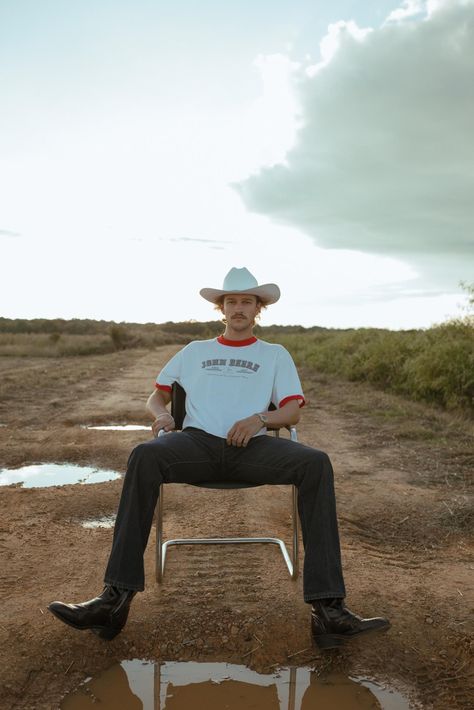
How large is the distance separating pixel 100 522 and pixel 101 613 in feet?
6.53

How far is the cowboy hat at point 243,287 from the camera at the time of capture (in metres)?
3.81

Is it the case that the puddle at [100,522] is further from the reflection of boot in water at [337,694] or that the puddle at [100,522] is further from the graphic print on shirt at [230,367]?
the reflection of boot in water at [337,694]

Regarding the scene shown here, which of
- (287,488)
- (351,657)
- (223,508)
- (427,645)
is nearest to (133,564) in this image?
(351,657)

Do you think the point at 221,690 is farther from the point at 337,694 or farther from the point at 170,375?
the point at 170,375

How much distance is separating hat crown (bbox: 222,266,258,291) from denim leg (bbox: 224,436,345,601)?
0.89 metres

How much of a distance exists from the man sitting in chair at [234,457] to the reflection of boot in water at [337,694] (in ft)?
0.48

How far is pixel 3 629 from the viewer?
3131 mm

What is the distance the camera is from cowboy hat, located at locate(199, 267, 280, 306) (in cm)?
381

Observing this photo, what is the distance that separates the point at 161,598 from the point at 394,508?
8.33 ft

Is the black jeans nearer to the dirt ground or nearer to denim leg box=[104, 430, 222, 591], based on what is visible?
denim leg box=[104, 430, 222, 591]

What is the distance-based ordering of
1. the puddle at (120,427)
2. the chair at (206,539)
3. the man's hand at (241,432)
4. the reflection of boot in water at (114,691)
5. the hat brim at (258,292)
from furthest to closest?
the puddle at (120,427), the hat brim at (258,292), the chair at (206,539), the man's hand at (241,432), the reflection of boot in water at (114,691)

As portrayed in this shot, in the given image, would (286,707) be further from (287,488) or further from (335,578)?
(287,488)

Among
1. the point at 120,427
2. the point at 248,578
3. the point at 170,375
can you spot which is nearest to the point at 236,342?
the point at 170,375

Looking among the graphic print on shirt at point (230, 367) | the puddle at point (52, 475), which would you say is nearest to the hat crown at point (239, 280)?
the graphic print on shirt at point (230, 367)
